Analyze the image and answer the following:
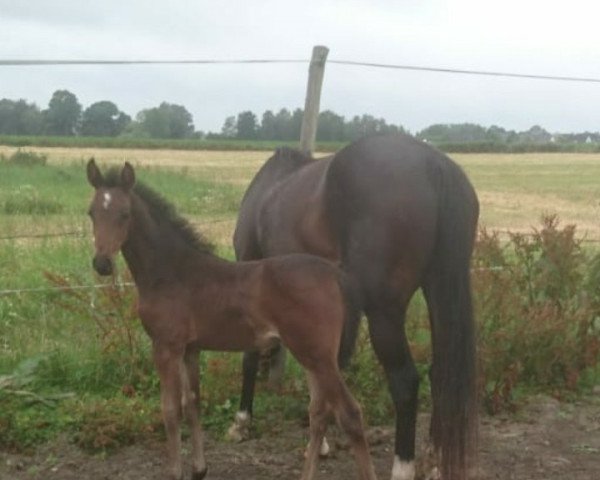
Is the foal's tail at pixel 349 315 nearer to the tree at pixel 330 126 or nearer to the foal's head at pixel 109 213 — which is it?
the foal's head at pixel 109 213

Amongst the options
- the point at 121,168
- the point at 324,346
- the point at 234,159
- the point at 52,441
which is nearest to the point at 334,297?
the point at 324,346

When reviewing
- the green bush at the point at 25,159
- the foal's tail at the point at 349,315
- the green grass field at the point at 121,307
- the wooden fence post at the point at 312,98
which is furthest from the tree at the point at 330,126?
the green bush at the point at 25,159

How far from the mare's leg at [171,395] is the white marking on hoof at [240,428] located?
88 cm

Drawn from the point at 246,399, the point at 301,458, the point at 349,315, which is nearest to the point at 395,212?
the point at 349,315

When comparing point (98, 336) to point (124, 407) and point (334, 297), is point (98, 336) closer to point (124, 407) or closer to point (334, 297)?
point (124, 407)

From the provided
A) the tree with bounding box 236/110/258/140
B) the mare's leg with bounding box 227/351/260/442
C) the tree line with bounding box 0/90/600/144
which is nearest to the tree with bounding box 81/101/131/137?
the tree line with bounding box 0/90/600/144

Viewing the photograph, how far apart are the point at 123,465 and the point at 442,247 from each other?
2.03 m

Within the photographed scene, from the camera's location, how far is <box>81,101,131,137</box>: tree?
7.75 m

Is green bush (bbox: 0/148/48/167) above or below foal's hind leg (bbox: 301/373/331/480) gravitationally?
above

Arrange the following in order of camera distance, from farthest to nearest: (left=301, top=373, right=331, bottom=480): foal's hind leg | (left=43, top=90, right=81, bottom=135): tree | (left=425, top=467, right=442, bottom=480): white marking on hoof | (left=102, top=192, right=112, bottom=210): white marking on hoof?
(left=43, top=90, right=81, bottom=135): tree
(left=425, top=467, right=442, bottom=480): white marking on hoof
(left=301, top=373, right=331, bottom=480): foal's hind leg
(left=102, top=192, right=112, bottom=210): white marking on hoof

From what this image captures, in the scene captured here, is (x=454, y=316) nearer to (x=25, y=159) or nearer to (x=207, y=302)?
(x=207, y=302)

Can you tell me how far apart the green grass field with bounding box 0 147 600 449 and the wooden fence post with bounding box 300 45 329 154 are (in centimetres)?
99

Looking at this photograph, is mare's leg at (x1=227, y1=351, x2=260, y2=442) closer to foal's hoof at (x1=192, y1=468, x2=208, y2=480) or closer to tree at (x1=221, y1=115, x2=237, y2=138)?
foal's hoof at (x1=192, y1=468, x2=208, y2=480)

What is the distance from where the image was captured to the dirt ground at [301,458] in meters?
5.09
